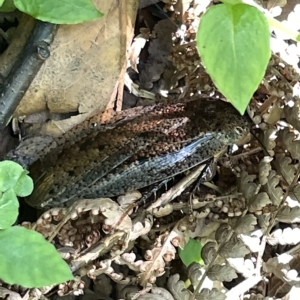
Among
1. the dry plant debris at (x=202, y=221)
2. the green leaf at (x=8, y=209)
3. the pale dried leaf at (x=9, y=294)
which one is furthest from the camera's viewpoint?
the dry plant debris at (x=202, y=221)

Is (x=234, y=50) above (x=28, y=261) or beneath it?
above

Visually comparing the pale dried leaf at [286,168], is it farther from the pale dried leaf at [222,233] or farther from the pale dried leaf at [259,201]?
the pale dried leaf at [222,233]

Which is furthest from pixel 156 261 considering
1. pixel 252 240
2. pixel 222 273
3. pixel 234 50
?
pixel 234 50

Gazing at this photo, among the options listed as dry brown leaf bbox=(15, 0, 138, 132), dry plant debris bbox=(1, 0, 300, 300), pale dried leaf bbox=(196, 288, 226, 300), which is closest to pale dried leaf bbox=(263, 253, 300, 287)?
dry plant debris bbox=(1, 0, 300, 300)

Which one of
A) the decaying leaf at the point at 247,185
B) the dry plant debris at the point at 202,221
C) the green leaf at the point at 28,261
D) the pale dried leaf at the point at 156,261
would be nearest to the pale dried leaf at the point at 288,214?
the dry plant debris at the point at 202,221

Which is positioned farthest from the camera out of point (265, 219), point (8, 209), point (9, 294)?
point (265, 219)

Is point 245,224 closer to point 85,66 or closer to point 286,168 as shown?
point 286,168

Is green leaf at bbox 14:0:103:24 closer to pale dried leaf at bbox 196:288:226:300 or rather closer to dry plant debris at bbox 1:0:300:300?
dry plant debris at bbox 1:0:300:300
